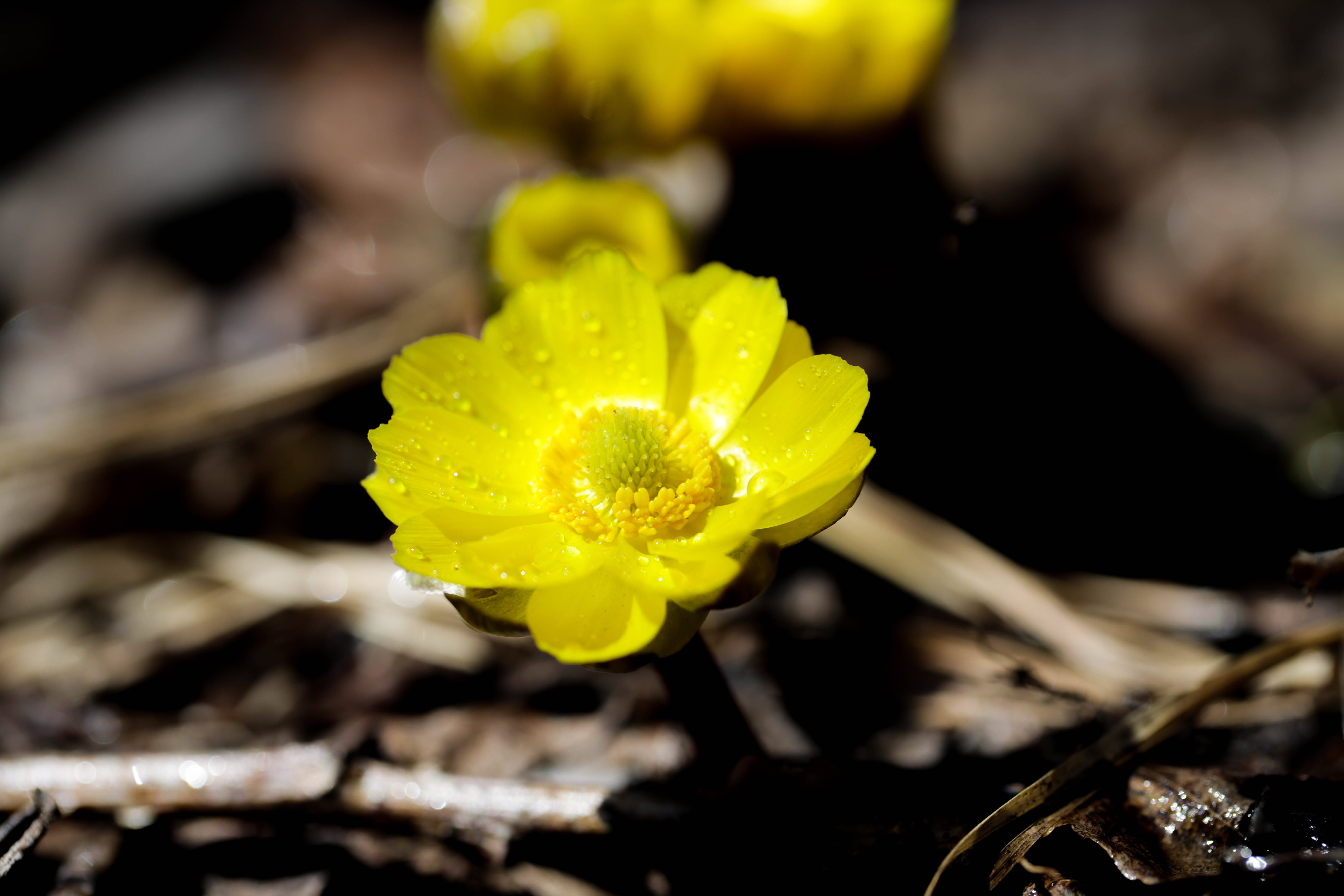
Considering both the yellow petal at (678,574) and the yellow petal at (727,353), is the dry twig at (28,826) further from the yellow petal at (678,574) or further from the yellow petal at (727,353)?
the yellow petal at (727,353)

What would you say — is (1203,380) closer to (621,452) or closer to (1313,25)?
(1313,25)

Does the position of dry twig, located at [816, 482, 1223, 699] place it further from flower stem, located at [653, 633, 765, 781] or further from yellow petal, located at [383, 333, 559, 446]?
yellow petal, located at [383, 333, 559, 446]

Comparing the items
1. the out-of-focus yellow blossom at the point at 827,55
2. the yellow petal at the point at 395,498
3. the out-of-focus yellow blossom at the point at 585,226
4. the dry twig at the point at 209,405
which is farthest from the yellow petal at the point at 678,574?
the out-of-focus yellow blossom at the point at 827,55

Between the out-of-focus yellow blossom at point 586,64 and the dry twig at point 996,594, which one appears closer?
the dry twig at point 996,594

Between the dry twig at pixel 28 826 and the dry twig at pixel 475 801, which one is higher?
the dry twig at pixel 28 826

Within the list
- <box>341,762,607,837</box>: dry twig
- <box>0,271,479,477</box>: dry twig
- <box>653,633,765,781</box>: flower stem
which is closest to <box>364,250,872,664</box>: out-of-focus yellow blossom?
<box>653,633,765,781</box>: flower stem

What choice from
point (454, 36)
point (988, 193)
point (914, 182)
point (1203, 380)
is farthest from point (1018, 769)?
point (988, 193)
